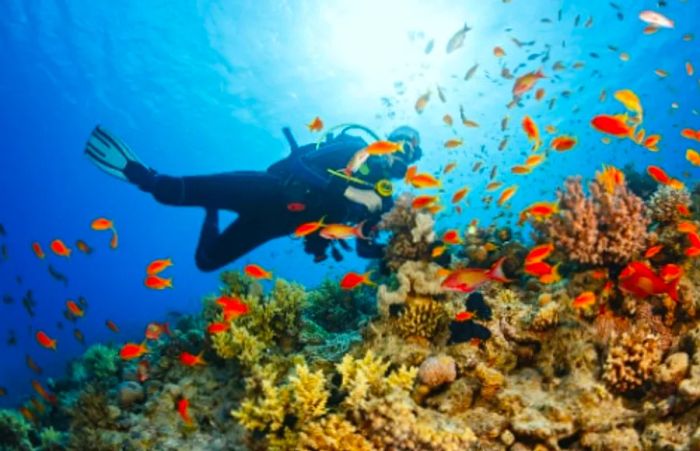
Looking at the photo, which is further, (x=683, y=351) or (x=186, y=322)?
(x=186, y=322)

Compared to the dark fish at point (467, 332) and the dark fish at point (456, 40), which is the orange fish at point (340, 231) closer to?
the dark fish at point (467, 332)

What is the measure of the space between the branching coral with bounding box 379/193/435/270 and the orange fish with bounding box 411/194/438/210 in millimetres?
90

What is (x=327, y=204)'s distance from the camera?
6.99 meters

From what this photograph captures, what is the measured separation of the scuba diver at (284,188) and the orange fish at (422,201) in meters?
0.87

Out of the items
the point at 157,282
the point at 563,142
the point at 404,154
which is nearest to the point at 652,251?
the point at 563,142

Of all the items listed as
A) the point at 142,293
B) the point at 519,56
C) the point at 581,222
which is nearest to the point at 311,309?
the point at 581,222

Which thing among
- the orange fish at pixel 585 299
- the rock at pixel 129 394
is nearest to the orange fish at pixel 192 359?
the rock at pixel 129 394

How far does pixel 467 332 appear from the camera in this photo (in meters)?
4.42

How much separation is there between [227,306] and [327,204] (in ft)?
8.62

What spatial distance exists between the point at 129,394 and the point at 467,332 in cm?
446

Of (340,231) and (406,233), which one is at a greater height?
(406,233)

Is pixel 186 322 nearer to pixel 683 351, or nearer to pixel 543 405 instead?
pixel 543 405

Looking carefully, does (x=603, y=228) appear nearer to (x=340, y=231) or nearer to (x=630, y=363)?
(x=630, y=363)

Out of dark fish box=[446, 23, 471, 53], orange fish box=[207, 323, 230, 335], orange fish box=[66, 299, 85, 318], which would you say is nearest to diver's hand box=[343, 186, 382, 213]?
orange fish box=[207, 323, 230, 335]
